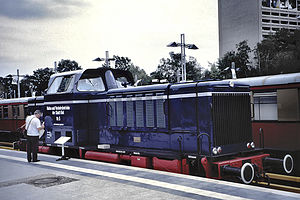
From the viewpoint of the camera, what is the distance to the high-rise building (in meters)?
90.2

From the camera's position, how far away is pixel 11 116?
801 inches

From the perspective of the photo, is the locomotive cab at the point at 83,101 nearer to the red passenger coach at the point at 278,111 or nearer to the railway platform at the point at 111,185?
the railway platform at the point at 111,185

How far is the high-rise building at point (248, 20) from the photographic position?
296 ft

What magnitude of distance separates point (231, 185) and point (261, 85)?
5198mm

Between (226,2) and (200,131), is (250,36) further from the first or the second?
(200,131)

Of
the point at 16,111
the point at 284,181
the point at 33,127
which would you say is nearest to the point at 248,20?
the point at 16,111

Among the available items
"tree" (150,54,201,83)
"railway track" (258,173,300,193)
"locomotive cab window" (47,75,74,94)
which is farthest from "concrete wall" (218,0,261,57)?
"railway track" (258,173,300,193)

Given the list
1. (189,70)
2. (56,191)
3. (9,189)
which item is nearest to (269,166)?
(56,191)

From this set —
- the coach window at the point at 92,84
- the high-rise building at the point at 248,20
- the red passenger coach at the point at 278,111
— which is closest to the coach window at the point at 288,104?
the red passenger coach at the point at 278,111

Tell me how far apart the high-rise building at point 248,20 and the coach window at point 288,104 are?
3307 inches

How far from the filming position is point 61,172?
7.85m

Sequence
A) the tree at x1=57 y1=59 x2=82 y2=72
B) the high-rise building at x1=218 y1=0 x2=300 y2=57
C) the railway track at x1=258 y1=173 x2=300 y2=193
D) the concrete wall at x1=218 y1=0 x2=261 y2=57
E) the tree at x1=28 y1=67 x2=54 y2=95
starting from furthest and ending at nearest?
the high-rise building at x1=218 y1=0 x2=300 y2=57 → the concrete wall at x1=218 y1=0 x2=261 y2=57 → the tree at x1=57 y1=59 x2=82 y2=72 → the tree at x1=28 y1=67 x2=54 y2=95 → the railway track at x1=258 y1=173 x2=300 y2=193

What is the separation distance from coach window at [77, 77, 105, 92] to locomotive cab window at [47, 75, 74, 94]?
35 cm

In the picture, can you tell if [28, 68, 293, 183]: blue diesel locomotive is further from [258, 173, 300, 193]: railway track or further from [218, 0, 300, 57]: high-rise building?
[218, 0, 300, 57]: high-rise building
